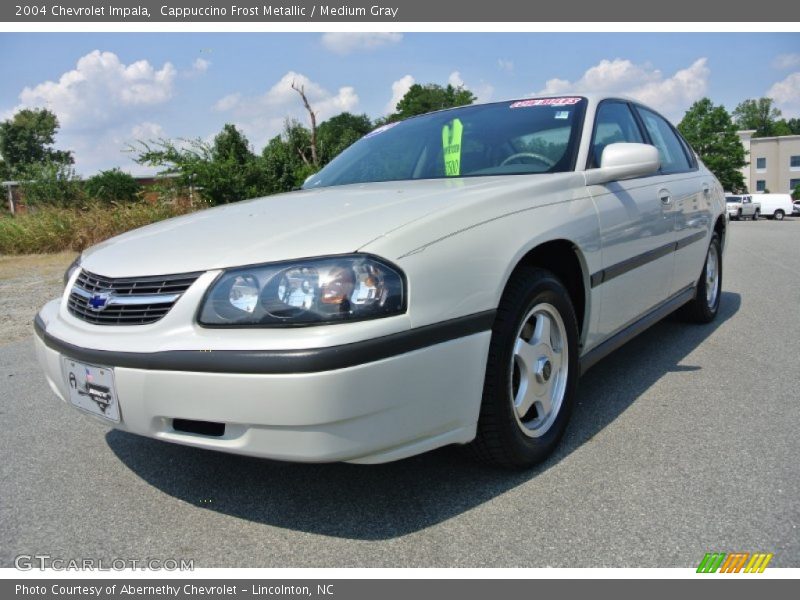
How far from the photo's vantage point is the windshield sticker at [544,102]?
319cm

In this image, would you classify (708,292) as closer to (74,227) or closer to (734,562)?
(734,562)

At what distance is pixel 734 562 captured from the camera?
1829 mm

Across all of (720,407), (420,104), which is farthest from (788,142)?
(720,407)

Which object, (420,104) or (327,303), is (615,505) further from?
→ (420,104)

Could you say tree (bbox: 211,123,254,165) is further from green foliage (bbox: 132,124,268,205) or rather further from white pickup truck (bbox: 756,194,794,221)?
white pickup truck (bbox: 756,194,794,221)

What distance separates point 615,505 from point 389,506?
761 millimetres

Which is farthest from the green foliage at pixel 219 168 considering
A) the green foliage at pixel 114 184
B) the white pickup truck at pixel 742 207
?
the white pickup truck at pixel 742 207

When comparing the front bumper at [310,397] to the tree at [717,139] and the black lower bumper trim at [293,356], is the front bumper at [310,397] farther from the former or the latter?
the tree at [717,139]

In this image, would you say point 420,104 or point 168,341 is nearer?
point 168,341

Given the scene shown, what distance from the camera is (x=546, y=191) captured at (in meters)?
2.51

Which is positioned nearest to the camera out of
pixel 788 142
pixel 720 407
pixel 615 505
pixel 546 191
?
pixel 615 505

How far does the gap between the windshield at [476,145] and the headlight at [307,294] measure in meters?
1.21

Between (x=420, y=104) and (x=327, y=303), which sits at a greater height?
(x=420, y=104)

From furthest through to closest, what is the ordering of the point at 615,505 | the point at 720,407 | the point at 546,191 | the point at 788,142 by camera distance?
the point at 788,142, the point at 720,407, the point at 546,191, the point at 615,505
